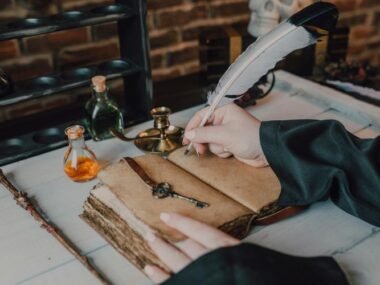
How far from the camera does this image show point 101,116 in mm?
1248

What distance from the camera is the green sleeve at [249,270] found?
0.70 m

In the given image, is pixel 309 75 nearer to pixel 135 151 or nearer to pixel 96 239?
pixel 135 151

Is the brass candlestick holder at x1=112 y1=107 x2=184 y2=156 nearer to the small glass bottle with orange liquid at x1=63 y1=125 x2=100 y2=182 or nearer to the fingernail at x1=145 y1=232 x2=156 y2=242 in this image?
the small glass bottle with orange liquid at x1=63 y1=125 x2=100 y2=182

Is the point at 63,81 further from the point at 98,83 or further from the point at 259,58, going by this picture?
the point at 259,58

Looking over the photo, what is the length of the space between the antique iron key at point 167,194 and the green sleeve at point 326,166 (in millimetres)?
151

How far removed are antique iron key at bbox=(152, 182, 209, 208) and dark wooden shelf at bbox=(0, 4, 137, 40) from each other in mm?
475

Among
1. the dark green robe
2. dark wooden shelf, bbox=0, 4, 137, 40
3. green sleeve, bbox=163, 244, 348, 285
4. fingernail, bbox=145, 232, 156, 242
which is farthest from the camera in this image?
dark wooden shelf, bbox=0, 4, 137, 40

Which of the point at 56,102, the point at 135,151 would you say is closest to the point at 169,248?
the point at 135,151

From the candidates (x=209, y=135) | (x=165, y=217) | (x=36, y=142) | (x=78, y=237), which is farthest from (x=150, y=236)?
(x=36, y=142)

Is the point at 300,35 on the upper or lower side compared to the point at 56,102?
upper

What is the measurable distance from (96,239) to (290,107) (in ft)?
2.32

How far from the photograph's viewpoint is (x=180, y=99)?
5.34 ft

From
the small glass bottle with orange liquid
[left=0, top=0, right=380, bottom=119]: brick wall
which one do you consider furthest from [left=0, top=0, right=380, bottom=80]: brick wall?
the small glass bottle with orange liquid

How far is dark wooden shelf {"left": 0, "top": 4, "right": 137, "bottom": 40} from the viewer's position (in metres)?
1.14
